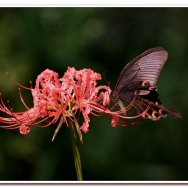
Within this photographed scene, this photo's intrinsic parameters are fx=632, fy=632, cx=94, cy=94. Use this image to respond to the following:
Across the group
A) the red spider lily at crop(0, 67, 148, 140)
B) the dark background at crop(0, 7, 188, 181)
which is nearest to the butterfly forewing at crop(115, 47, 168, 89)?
the red spider lily at crop(0, 67, 148, 140)

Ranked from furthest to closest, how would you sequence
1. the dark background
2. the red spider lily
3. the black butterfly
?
the dark background < the black butterfly < the red spider lily

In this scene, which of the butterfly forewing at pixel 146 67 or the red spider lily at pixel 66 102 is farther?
the butterfly forewing at pixel 146 67

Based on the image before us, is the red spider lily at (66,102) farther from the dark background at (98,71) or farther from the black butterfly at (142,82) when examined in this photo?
the dark background at (98,71)

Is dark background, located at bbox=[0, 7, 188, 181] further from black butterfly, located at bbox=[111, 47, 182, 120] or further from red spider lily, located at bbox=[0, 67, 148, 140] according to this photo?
red spider lily, located at bbox=[0, 67, 148, 140]

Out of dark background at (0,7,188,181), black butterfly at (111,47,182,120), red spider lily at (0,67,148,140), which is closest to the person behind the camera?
red spider lily at (0,67,148,140)

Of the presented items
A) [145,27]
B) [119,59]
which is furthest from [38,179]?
[145,27]

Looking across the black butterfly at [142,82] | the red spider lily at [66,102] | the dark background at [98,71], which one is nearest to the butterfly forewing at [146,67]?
the black butterfly at [142,82]

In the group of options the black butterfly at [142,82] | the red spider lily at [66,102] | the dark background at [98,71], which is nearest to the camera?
the red spider lily at [66,102]
